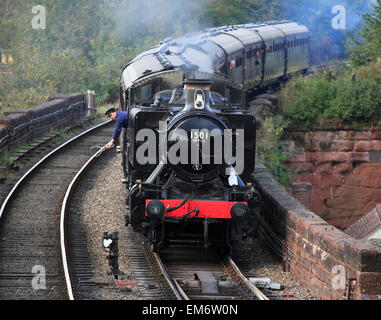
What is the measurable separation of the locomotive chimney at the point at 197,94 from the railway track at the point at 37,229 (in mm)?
3062

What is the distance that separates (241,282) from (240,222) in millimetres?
993

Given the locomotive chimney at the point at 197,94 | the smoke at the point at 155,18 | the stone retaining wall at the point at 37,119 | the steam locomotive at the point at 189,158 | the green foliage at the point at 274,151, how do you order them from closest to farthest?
1. the steam locomotive at the point at 189,158
2. the locomotive chimney at the point at 197,94
3. the stone retaining wall at the point at 37,119
4. the green foliage at the point at 274,151
5. the smoke at the point at 155,18

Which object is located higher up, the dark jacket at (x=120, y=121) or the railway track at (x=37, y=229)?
the dark jacket at (x=120, y=121)

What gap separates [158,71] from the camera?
484 inches

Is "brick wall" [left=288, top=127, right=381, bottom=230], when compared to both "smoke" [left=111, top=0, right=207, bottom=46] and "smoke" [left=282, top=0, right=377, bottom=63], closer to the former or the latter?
"smoke" [left=111, top=0, right=207, bottom=46]

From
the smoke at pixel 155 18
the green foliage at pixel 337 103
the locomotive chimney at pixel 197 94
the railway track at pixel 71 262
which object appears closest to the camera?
the railway track at pixel 71 262

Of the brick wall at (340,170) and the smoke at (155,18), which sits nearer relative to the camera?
the brick wall at (340,170)

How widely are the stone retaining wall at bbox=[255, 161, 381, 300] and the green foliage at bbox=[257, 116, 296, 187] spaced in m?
5.19

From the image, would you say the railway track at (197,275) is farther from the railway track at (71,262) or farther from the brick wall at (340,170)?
the brick wall at (340,170)

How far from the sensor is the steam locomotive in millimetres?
10336

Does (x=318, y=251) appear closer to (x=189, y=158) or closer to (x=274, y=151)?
(x=189, y=158)

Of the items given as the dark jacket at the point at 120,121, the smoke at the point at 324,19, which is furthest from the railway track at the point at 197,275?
the smoke at the point at 324,19

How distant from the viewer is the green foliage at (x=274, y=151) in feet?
59.5

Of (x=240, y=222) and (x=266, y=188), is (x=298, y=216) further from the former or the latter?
(x=266, y=188)
